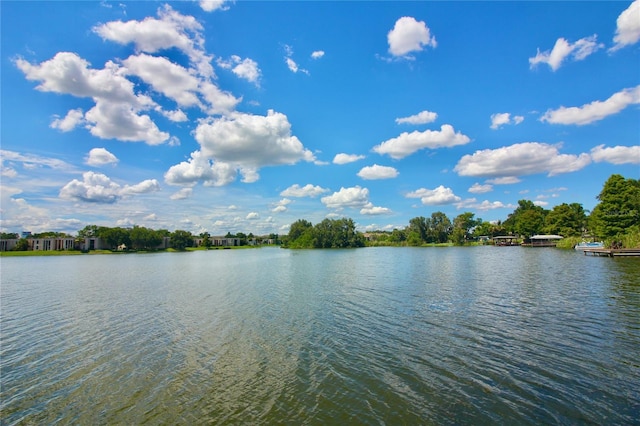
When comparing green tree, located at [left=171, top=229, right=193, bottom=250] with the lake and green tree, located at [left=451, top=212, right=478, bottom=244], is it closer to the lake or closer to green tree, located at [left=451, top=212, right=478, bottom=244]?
green tree, located at [left=451, top=212, right=478, bottom=244]

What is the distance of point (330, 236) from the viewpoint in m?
150

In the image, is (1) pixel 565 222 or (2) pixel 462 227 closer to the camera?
(1) pixel 565 222

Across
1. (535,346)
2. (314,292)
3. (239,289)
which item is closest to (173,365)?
(535,346)

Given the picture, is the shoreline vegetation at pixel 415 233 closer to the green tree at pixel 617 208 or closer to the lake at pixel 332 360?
the green tree at pixel 617 208

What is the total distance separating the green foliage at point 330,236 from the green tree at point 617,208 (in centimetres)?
9920

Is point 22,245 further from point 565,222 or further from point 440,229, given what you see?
point 565,222

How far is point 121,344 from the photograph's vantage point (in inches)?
541

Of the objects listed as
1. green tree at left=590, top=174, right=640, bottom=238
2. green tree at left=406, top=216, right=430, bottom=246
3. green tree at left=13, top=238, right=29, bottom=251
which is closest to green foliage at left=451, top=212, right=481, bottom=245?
green tree at left=406, top=216, right=430, bottom=246

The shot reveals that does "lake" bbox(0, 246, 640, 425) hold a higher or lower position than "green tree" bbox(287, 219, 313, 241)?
lower

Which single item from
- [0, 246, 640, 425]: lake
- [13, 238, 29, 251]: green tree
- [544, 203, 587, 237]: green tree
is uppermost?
[544, 203, 587, 237]: green tree

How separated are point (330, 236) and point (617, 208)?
344 ft

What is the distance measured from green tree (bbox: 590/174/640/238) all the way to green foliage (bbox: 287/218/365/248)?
99.2 meters

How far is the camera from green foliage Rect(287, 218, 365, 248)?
5881 inches

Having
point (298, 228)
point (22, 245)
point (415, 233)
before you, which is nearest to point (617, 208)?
point (415, 233)
